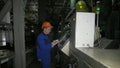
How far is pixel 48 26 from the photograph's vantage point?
3.60 m

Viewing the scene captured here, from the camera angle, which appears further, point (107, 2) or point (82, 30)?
point (107, 2)

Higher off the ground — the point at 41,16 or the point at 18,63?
the point at 41,16

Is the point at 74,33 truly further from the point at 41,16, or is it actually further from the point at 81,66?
the point at 41,16

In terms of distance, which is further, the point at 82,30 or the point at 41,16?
the point at 41,16

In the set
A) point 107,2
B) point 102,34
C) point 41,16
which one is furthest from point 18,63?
point 41,16

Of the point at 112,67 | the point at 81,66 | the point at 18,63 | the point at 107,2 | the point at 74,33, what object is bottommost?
the point at 18,63

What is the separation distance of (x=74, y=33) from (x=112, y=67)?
135 centimetres

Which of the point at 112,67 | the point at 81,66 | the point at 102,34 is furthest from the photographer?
the point at 102,34

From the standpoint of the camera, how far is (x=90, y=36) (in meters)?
2.72

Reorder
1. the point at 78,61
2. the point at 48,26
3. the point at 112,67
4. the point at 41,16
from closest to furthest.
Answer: the point at 112,67 < the point at 78,61 < the point at 48,26 < the point at 41,16

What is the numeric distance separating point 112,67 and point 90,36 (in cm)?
129

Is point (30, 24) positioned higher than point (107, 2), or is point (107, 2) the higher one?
point (107, 2)

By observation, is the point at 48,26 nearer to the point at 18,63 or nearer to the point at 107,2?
the point at 18,63

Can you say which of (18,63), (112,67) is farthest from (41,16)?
(112,67)
